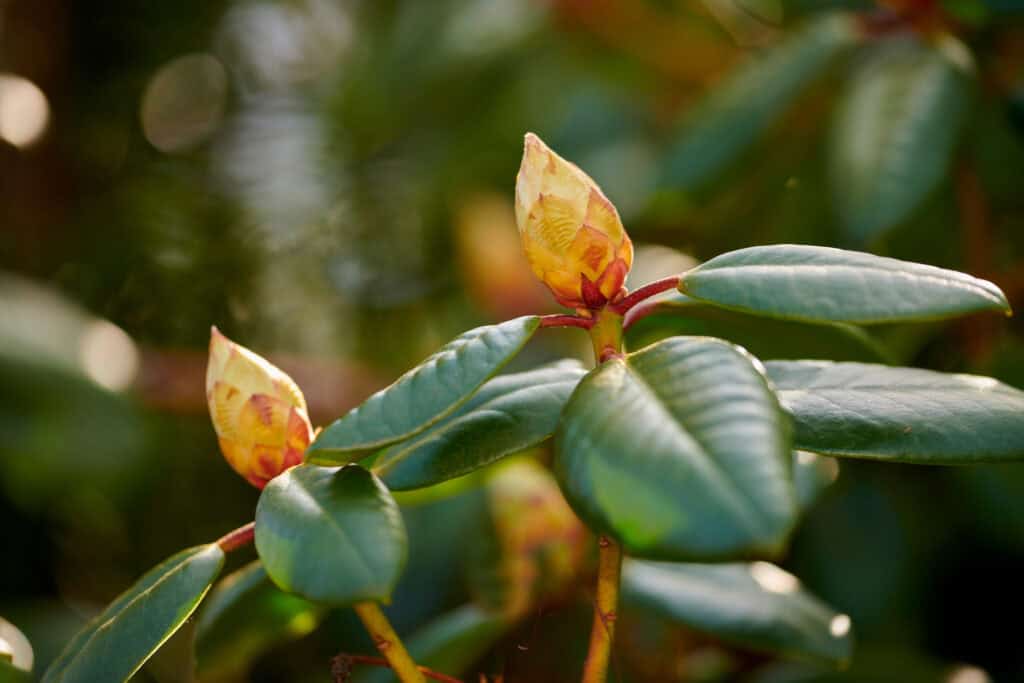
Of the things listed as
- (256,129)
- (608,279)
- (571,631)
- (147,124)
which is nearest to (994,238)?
(571,631)

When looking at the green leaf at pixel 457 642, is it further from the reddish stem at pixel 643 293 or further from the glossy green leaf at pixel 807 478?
the reddish stem at pixel 643 293

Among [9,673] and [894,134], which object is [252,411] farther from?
[894,134]

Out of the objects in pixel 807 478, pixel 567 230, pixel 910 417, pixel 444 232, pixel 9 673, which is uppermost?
pixel 567 230

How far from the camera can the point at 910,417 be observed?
1.57ft

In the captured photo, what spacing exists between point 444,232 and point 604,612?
135 centimetres

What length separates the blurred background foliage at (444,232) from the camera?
0.96 metres

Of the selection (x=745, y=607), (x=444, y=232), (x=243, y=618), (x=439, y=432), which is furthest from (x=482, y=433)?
(x=444, y=232)

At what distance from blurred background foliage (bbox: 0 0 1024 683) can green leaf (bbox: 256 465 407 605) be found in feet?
0.65

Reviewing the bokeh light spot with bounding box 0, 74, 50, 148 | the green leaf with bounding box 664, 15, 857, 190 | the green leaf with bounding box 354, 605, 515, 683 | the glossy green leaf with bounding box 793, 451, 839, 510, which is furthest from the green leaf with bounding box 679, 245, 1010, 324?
the bokeh light spot with bounding box 0, 74, 50, 148

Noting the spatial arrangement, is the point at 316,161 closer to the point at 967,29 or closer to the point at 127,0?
the point at 127,0

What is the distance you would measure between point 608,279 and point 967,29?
0.85 meters

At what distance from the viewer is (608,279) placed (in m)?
0.48

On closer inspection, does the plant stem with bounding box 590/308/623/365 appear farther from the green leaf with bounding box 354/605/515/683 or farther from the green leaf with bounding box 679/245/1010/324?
the green leaf with bounding box 354/605/515/683

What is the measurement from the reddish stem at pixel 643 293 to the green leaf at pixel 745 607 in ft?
1.26
